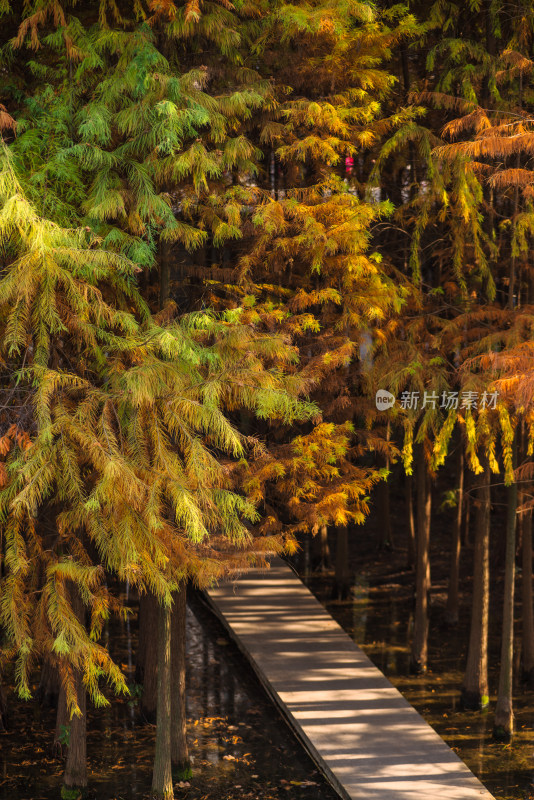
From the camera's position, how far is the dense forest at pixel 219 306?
9359 mm

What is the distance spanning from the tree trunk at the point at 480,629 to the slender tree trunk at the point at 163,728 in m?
5.34

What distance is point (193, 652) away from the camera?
16656 millimetres

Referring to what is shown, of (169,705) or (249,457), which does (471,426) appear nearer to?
(249,457)

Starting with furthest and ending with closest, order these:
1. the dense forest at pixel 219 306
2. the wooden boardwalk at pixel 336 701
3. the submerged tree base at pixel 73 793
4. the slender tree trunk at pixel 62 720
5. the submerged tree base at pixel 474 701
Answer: the submerged tree base at pixel 474 701 < the slender tree trunk at pixel 62 720 < the submerged tree base at pixel 73 793 < the wooden boardwalk at pixel 336 701 < the dense forest at pixel 219 306

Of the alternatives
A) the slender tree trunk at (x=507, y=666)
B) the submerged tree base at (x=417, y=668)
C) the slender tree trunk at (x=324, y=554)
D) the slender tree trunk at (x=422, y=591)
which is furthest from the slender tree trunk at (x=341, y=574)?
the slender tree trunk at (x=507, y=666)

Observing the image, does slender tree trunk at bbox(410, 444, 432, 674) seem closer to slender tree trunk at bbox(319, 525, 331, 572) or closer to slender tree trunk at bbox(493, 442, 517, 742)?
slender tree trunk at bbox(493, 442, 517, 742)

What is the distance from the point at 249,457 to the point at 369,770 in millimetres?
4334

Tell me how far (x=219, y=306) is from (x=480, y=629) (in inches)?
257

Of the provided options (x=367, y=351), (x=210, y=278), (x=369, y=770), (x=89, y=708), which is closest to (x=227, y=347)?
(x=210, y=278)

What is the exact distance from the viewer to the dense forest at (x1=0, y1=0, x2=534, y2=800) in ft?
30.7

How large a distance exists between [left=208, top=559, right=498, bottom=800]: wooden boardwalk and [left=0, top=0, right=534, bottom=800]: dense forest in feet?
5.50

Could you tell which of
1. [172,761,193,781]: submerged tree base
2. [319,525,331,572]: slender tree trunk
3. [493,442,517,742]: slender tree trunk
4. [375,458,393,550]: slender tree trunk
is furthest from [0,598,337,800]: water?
[375,458,393,550]: slender tree trunk

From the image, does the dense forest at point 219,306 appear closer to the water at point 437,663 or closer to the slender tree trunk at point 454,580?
the water at point 437,663

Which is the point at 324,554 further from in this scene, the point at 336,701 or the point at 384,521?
the point at 336,701
